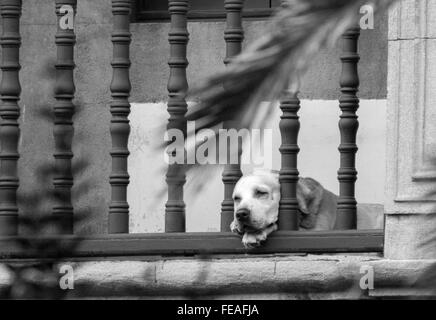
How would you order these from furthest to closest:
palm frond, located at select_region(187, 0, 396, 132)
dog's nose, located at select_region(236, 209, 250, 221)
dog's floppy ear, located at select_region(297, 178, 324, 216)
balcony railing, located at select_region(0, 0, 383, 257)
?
dog's floppy ear, located at select_region(297, 178, 324, 216), balcony railing, located at select_region(0, 0, 383, 257), dog's nose, located at select_region(236, 209, 250, 221), palm frond, located at select_region(187, 0, 396, 132)

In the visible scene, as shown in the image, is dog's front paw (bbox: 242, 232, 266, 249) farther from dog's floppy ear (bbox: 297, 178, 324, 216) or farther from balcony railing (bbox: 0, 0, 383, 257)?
dog's floppy ear (bbox: 297, 178, 324, 216)

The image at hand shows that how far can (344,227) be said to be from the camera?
6102mm

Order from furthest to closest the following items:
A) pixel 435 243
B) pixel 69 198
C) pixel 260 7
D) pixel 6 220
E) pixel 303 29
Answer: pixel 260 7 < pixel 6 220 < pixel 69 198 < pixel 435 243 < pixel 303 29

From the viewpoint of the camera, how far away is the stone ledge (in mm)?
6043

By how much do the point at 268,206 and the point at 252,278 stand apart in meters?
0.34

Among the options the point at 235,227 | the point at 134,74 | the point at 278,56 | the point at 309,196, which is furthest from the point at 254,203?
the point at 278,56

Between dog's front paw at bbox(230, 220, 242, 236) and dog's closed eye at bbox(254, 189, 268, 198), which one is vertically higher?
dog's closed eye at bbox(254, 189, 268, 198)

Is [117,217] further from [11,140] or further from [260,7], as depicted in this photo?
[260,7]

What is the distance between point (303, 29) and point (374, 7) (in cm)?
6

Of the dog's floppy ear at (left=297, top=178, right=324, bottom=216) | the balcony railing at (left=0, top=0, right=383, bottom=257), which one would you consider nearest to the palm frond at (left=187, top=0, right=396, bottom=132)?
the balcony railing at (left=0, top=0, right=383, bottom=257)

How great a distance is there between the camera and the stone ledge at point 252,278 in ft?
19.8

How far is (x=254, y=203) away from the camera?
6008mm

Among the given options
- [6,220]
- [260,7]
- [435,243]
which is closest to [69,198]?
[435,243]
